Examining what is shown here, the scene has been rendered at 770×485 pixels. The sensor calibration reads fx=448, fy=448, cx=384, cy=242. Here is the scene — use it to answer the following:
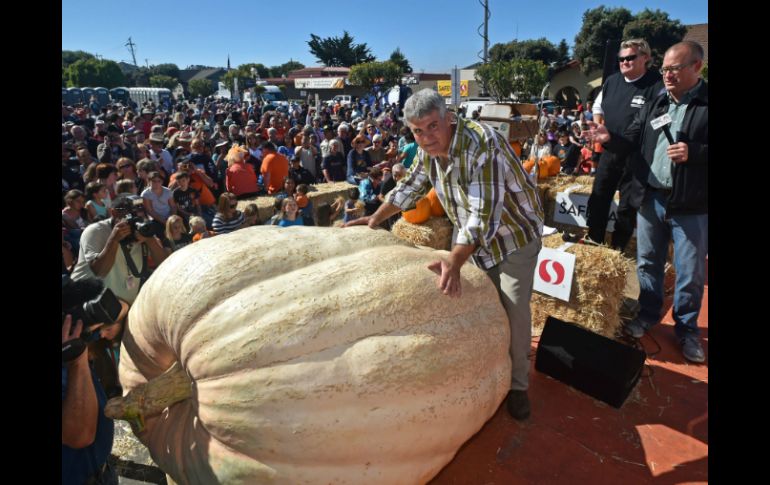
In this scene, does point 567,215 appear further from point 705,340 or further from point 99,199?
point 99,199

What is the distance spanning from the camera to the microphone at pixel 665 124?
3.41 meters

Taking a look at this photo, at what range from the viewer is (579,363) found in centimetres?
314

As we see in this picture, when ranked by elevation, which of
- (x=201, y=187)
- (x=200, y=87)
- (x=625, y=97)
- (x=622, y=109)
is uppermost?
(x=200, y=87)

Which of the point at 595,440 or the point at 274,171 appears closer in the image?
the point at 595,440

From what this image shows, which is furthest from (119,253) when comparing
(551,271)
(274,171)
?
(274,171)

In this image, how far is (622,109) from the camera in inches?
179

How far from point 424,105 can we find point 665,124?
2.17 meters

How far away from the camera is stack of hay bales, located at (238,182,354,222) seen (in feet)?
26.2

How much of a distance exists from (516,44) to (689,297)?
52.8 m

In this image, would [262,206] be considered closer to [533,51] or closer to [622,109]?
[622,109]

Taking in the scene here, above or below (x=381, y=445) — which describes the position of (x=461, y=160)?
above

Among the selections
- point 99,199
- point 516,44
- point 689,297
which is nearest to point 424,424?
point 689,297

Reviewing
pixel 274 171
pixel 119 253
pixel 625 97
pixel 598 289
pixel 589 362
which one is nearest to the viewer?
pixel 589 362

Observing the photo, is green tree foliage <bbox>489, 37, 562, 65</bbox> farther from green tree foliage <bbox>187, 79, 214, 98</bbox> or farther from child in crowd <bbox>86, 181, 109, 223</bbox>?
child in crowd <bbox>86, 181, 109, 223</bbox>
